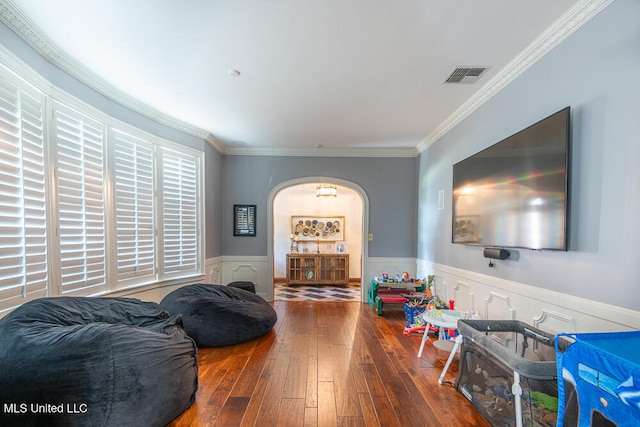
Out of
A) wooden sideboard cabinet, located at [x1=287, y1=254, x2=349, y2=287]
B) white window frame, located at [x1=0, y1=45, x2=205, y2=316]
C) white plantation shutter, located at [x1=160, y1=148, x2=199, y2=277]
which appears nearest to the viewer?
white window frame, located at [x1=0, y1=45, x2=205, y2=316]

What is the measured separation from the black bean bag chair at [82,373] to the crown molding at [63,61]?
1.84 m

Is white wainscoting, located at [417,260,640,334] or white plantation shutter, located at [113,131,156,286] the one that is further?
white plantation shutter, located at [113,131,156,286]

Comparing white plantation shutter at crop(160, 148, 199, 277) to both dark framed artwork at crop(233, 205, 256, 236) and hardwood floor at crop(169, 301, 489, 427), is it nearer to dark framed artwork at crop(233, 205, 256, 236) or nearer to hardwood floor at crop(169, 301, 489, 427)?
dark framed artwork at crop(233, 205, 256, 236)

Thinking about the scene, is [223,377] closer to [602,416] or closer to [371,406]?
[371,406]

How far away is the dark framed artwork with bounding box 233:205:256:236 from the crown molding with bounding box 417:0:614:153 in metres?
3.49

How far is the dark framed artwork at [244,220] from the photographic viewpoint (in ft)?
16.6

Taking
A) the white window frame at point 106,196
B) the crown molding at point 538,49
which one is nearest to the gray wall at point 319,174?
the white window frame at point 106,196

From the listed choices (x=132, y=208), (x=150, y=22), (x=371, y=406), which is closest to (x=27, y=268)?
(x=132, y=208)

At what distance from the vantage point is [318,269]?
687 cm

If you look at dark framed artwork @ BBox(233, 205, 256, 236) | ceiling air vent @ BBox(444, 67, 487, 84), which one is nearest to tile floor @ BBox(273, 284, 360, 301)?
dark framed artwork @ BBox(233, 205, 256, 236)

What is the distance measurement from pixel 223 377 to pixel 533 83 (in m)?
3.50

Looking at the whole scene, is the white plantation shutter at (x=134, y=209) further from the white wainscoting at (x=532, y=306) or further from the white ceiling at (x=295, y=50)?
the white wainscoting at (x=532, y=306)

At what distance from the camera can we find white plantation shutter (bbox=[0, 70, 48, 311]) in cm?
187

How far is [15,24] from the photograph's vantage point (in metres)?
1.90
